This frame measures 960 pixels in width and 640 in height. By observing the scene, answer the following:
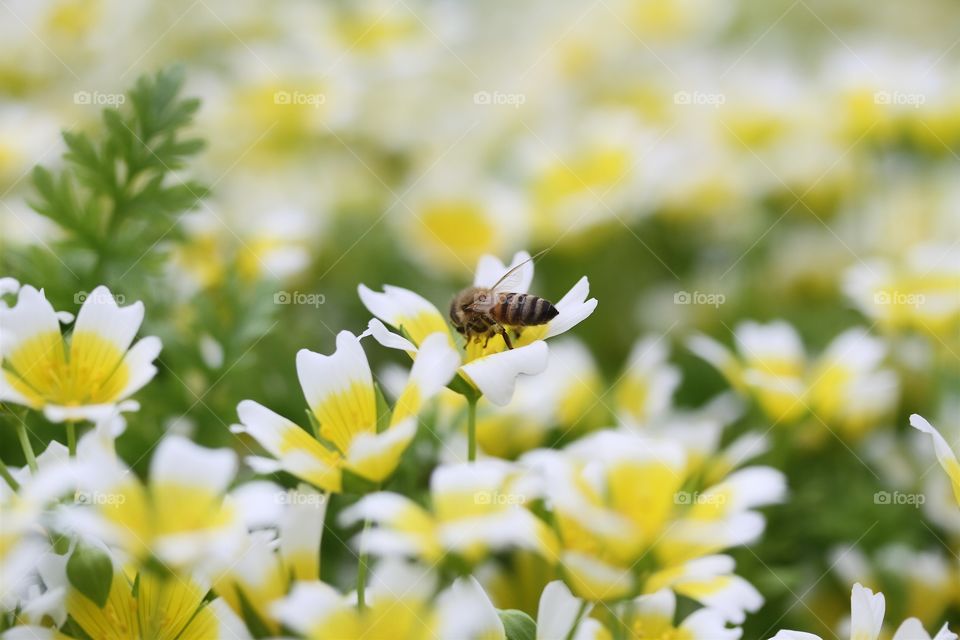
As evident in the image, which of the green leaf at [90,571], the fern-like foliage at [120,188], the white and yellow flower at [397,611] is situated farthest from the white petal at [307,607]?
the fern-like foliage at [120,188]

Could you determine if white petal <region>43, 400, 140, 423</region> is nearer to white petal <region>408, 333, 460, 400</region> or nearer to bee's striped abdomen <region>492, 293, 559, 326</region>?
white petal <region>408, 333, 460, 400</region>

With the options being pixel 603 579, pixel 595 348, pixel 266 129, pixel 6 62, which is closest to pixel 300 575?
pixel 603 579

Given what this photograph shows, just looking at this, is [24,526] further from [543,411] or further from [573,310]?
[543,411]

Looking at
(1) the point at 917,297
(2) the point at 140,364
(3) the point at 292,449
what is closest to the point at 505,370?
(3) the point at 292,449

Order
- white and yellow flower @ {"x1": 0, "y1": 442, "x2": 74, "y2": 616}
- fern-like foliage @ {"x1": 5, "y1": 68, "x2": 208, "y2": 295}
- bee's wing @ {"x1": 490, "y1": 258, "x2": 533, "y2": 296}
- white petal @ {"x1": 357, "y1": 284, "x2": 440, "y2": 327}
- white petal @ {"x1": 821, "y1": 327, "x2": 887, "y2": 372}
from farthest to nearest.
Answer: white petal @ {"x1": 821, "y1": 327, "x2": 887, "y2": 372}
fern-like foliage @ {"x1": 5, "y1": 68, "x2": 208, "y2": 295}
bee's wing @ {"x1": 490, "y1": 258, "x2": 533, "y2": 296}
white petal @ {"x1": 357, "y1": 284, "x2": 440, "y2": 327}
white and yellow flower @ {"x1": 0, "y1": 442, "x2": 74, "y2": 616}

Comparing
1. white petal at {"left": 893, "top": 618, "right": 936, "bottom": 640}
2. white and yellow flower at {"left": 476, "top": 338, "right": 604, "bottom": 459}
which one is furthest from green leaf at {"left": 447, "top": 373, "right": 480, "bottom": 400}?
white petal at {"left": 893, "top": 618, "right": 936, "bottom": 640}

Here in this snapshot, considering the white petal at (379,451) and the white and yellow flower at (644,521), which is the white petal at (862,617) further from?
the white petal at (379,451)
